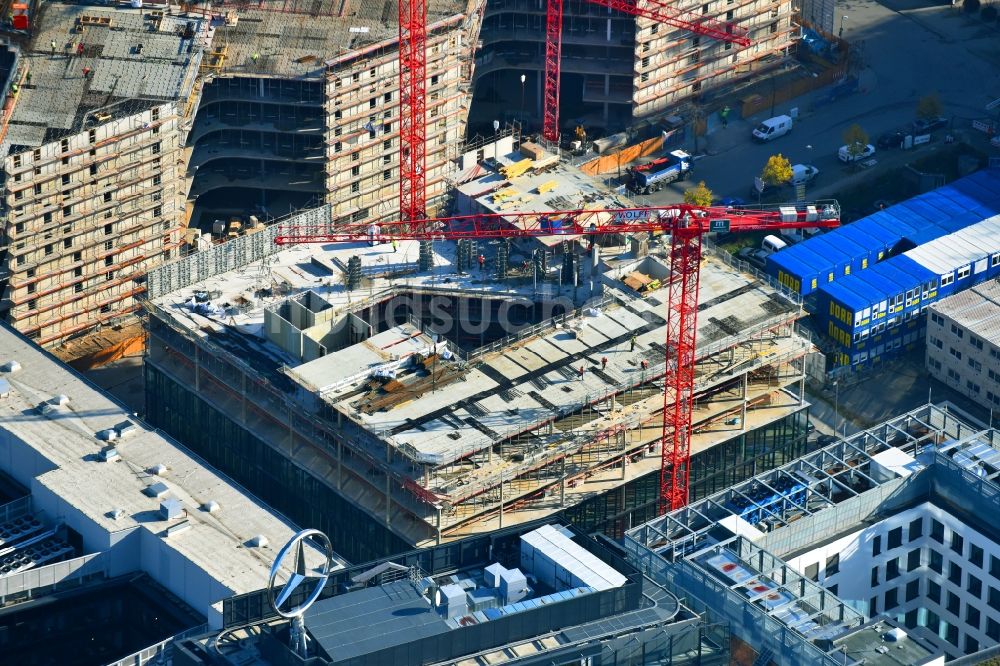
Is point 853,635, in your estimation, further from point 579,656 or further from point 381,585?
point 381,585

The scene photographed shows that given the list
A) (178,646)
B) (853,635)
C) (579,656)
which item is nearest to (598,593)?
(579,656)

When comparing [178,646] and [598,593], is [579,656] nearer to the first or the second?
[598,593]

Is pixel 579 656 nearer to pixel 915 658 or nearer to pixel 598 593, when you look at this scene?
pixel 598 593

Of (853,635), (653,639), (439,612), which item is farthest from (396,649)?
(853,635)

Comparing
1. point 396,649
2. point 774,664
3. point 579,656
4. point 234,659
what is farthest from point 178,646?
point 774,664

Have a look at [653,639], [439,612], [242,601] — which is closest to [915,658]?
[653,639]

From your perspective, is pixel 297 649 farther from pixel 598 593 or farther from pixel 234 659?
pixel 598 593
